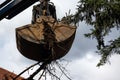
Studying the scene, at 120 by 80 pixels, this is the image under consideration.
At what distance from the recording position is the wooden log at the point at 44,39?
420 cm

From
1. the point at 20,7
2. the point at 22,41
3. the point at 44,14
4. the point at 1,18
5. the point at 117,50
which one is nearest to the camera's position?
the point at 22,41

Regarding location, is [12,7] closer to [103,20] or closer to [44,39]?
[44,39]

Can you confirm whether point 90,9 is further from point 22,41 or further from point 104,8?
point 22,41

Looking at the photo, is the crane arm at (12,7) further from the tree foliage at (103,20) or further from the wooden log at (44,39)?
the tree foliage at (103,20)

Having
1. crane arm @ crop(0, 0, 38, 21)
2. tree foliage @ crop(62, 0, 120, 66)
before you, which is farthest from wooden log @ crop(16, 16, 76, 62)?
tree foliage @ crop(62, 0, 120, 66)

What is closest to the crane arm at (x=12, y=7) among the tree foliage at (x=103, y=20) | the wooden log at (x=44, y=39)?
the wooden log at (x=44, y=39)

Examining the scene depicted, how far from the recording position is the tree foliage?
14.7 m

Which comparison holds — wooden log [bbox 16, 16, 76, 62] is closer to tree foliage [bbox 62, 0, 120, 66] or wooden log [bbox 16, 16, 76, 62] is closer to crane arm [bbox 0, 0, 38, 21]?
crane arm [bbox 0, 0, 38, 21]

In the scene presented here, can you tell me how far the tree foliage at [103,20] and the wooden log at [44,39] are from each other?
9.96 metres

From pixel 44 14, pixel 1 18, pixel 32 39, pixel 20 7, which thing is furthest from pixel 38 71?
pixel 1 18

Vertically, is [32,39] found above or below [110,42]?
above

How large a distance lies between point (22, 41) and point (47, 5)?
0.59m

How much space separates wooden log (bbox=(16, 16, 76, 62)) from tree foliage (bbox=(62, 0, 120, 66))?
9.96 metres

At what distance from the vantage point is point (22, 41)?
4.23m
